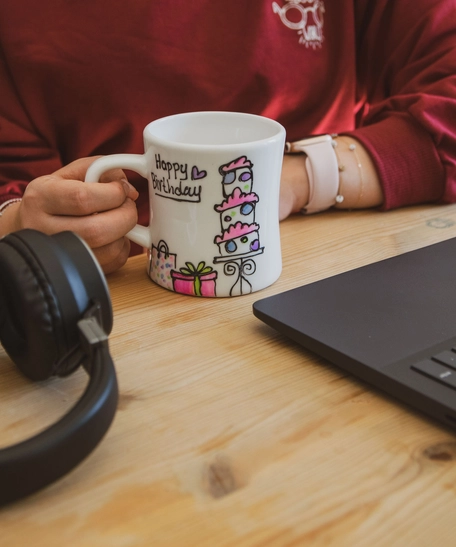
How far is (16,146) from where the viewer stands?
695 mm

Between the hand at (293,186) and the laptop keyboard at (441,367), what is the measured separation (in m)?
0.34

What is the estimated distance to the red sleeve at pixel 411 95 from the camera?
728 mm

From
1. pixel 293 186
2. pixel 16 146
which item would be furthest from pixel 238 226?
pixel 16 146

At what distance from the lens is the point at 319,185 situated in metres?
0.71

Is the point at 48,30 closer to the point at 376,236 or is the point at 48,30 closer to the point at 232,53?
the point at 232,53

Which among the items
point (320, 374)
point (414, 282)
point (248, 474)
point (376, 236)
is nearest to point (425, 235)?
point (376, 236)

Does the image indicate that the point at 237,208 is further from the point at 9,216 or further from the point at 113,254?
the point at 9,216

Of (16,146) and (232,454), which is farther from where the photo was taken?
(16,146)

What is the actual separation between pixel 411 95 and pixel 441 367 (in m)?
0.50

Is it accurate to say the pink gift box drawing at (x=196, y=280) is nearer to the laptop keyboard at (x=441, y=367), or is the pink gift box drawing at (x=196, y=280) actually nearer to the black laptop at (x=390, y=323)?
the black laptop at (x=390, y=323)

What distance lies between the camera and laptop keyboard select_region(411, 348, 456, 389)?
357 mm

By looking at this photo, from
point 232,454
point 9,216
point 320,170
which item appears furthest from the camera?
point 320,170

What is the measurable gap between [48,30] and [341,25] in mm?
424

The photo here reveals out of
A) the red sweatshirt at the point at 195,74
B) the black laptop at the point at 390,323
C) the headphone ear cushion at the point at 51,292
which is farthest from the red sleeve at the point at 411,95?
the headphone ear cushion at the point at 51,292
